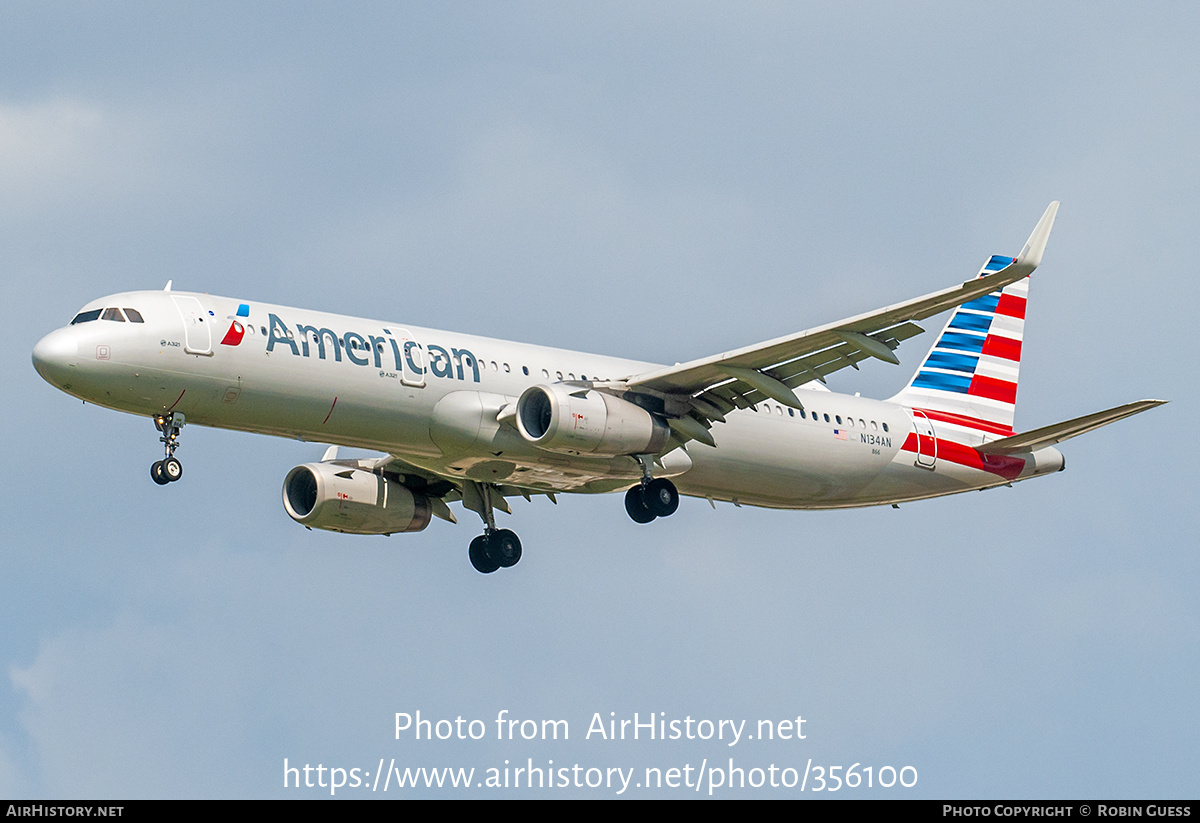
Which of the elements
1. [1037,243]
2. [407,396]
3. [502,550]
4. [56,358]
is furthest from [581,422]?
[56,358]

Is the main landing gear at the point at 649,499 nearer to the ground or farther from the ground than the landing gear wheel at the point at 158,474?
farther from the ground

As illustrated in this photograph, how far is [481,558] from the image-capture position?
45688mm

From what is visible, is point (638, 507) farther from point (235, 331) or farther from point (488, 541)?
point (235, 331)

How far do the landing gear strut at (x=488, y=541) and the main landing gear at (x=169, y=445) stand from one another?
1015cm

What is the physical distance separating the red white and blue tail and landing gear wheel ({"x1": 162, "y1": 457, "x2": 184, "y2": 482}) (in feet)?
69.0

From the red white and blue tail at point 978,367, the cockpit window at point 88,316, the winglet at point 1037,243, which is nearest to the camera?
the winglet at point 1037,243

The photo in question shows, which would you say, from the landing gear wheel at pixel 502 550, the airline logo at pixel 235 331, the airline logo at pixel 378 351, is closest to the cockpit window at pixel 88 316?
the airline logo at pixel 235 331

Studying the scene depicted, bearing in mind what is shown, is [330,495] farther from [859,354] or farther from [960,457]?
[960,457]

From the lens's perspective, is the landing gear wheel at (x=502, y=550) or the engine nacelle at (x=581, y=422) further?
the landing gear wheel at (x=502, y=550)

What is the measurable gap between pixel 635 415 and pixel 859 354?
5.32 m

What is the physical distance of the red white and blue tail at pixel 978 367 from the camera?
48.7 metres

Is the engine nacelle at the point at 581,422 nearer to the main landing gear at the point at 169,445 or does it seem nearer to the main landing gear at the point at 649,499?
the main landing gear at the point at 649,499

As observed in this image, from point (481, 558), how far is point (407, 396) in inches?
331

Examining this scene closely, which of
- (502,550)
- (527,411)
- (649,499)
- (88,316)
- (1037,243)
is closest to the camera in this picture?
(1037,243)
